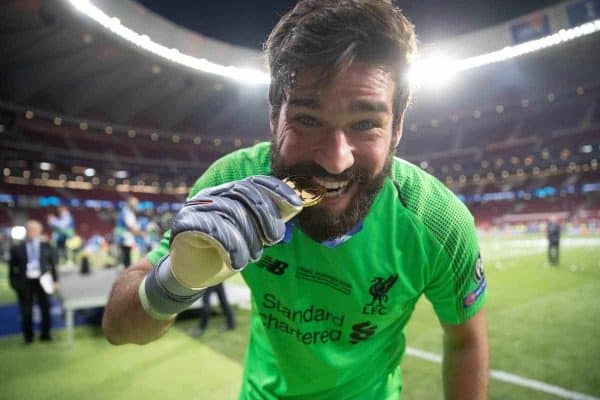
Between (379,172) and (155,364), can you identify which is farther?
(155,364)

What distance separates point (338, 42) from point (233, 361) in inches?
195

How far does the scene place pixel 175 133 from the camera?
150 ft

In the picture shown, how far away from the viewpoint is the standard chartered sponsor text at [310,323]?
1540mm

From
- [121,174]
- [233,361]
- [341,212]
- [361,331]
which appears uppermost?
[341,212]

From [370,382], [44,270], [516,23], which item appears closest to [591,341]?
[370,382]

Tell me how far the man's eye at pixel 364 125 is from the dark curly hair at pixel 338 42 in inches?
7.7

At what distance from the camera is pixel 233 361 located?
5.16 m

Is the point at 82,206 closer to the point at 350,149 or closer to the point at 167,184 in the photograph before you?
the point at 167,184

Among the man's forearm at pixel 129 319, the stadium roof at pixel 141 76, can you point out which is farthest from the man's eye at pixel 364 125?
the stadium roof at pixel 141 76

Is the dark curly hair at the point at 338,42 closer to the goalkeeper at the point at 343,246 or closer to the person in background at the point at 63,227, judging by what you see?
the goalkeeper at the point at 343,246

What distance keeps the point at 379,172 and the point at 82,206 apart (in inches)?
1959

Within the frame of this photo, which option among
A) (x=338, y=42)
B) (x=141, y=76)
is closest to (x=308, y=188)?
(x=338, y=42)

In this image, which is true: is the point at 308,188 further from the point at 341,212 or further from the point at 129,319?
the point at 129,319

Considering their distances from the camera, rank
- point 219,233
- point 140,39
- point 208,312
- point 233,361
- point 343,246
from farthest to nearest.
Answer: point 140,39, point 208,312, point 233,361, point 343,246, point 219,233
